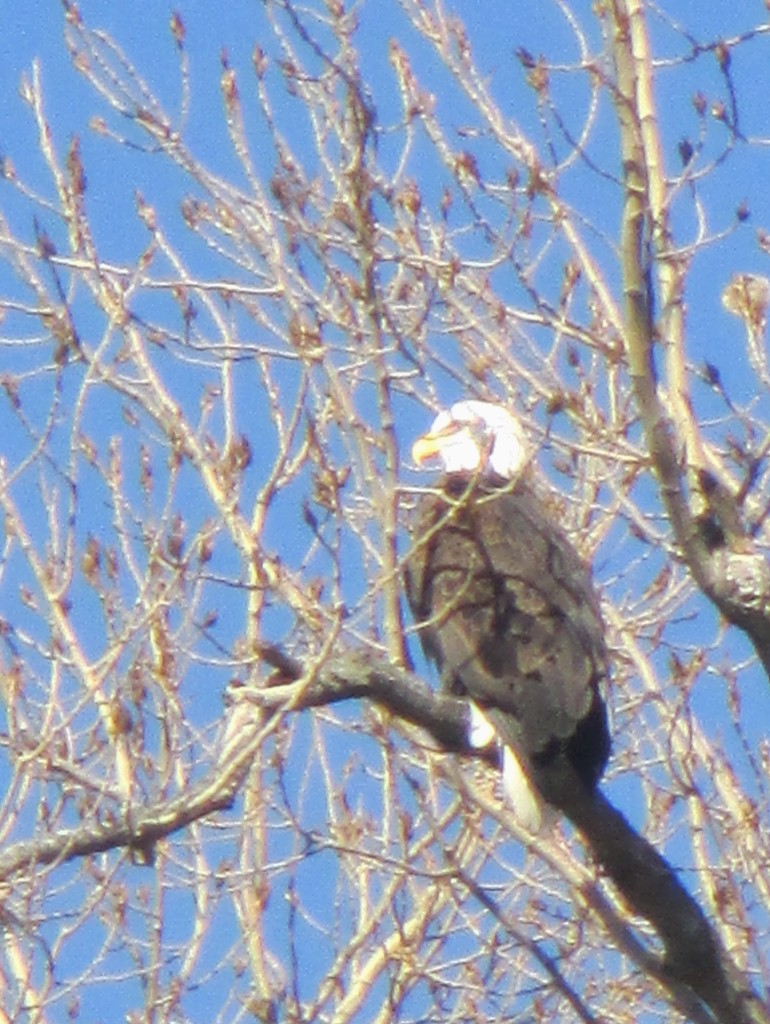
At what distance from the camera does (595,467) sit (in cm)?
568

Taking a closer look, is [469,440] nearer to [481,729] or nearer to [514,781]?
[481,729]

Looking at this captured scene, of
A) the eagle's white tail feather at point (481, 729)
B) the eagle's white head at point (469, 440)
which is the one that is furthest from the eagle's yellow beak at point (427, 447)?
the eagle's white tail feather at point (481, 729)

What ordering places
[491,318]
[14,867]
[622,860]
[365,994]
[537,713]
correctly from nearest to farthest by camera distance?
[14,867]
[622,860]
[537,713]
[365,994]
[491,318]

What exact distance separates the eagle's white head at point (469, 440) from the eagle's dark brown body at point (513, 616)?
0.15m

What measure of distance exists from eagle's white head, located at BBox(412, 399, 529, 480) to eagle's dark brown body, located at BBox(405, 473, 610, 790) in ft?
0.50

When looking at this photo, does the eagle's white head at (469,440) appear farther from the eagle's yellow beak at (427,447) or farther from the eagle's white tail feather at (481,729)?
the eagle's white tail feather at (481,729)

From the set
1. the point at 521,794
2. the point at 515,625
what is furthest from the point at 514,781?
the point at 515,625

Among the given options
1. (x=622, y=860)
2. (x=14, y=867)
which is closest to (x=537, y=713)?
(x=622, y=860)

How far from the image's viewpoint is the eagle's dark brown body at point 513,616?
4844 mm

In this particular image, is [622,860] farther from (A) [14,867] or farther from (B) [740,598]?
(A) [14,867]

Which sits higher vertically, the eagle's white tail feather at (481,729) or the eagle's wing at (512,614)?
the eagle's wing at (512,614)

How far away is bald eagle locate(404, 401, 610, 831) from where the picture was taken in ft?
15.6

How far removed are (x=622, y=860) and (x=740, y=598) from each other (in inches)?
22.0

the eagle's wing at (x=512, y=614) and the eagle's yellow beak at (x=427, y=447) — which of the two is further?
the eagle's yellow beak at (x=427, y=447)
